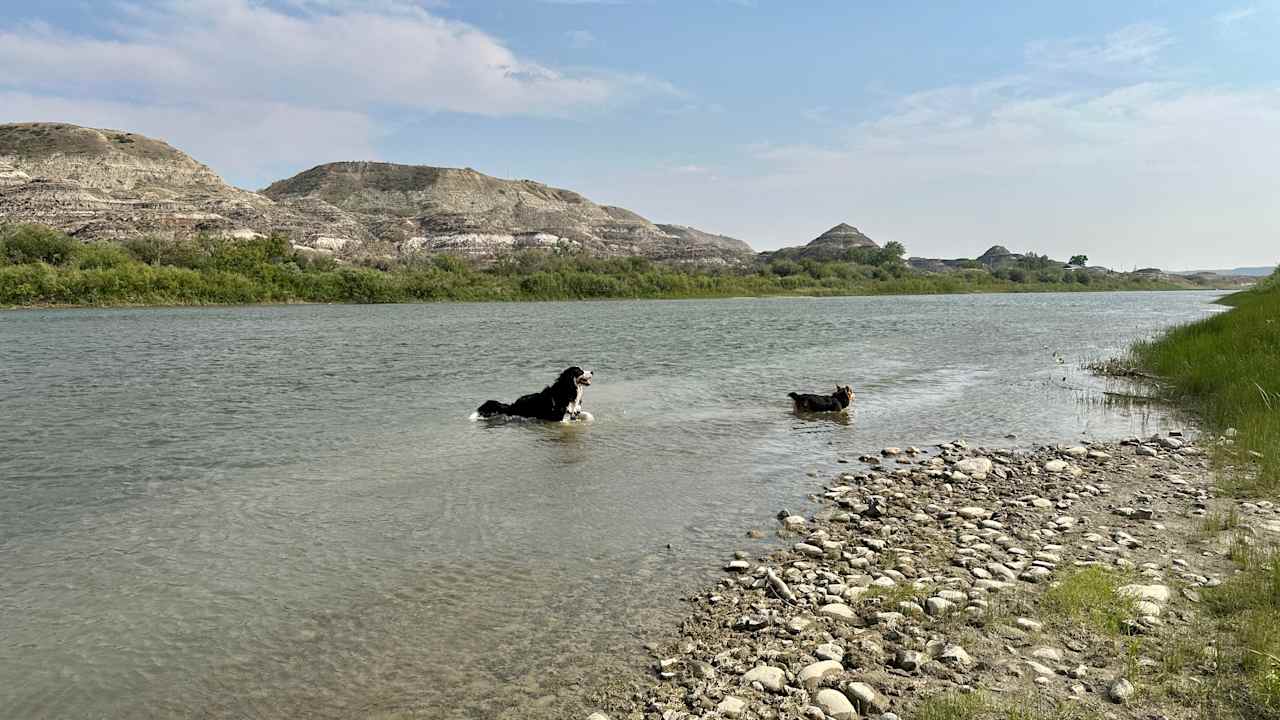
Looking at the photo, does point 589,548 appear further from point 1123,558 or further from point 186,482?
point 186,482

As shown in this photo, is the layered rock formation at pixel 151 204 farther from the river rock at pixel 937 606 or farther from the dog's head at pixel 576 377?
the river rock at pixel 937 606

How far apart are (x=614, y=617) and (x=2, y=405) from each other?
2252 cm

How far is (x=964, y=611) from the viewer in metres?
6.83

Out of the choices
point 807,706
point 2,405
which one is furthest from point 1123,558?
point 2,405

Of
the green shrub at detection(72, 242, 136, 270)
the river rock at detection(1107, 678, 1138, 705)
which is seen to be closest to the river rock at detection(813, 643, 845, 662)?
the river rock at detection(1107, 678, 1138, 705)

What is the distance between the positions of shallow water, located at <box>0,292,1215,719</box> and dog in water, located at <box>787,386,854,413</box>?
2.34 ft

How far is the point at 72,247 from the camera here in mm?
100000

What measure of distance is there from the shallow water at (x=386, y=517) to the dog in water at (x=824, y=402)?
0.71 meters

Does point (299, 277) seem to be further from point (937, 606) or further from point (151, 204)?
point (937, 606)

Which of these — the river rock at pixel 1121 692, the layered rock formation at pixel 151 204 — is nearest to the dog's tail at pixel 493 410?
the river rock at pixel 1121 692

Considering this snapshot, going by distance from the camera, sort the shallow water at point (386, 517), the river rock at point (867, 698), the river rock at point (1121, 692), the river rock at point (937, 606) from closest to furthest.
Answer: the river rock at point (1121, 692)
the river rock at point (867, 698)
the shallow water at point (386, 517)
the river rock at point (937, 606)

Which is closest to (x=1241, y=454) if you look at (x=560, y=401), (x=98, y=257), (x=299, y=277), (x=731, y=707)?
(x=731, y=707)

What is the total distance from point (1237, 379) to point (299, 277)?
11786 centimetres

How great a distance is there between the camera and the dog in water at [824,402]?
19.3 meters
